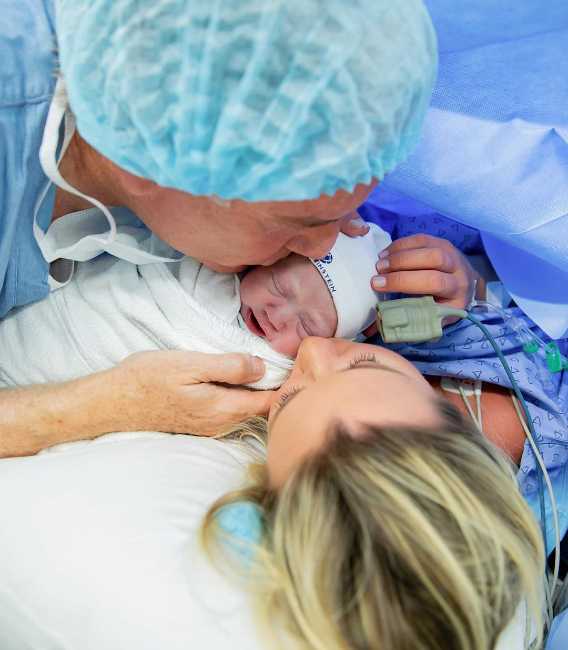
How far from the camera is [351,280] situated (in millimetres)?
1390

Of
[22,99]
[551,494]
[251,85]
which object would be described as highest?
[251,85]

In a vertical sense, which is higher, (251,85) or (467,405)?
(251,85)

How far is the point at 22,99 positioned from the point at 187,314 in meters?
0.48

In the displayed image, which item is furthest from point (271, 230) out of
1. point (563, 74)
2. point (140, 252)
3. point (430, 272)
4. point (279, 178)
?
point (563, 74)

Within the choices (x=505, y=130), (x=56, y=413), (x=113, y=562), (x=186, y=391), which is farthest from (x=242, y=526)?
(x=505, y=130)

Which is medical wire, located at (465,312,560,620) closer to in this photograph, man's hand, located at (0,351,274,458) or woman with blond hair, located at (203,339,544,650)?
woman with blond hair, located at (203,339,544,650)

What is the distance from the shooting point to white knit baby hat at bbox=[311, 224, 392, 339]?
1375 millimetres

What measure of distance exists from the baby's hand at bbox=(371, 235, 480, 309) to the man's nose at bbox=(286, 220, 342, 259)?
0.25 m

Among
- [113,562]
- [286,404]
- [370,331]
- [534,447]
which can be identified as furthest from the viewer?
[370,331]

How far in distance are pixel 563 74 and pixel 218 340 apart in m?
0.78

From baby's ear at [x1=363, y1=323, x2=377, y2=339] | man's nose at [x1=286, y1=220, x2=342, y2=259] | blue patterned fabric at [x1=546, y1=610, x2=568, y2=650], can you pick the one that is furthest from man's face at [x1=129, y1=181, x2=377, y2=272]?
blue patterned fabric at [x1=546, y1=610, x2=568, y2=650]

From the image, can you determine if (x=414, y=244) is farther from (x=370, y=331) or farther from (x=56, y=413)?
(x=56, y=413)

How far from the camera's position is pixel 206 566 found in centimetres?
102

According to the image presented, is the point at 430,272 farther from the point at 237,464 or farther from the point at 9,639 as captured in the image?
the point at 9,639
